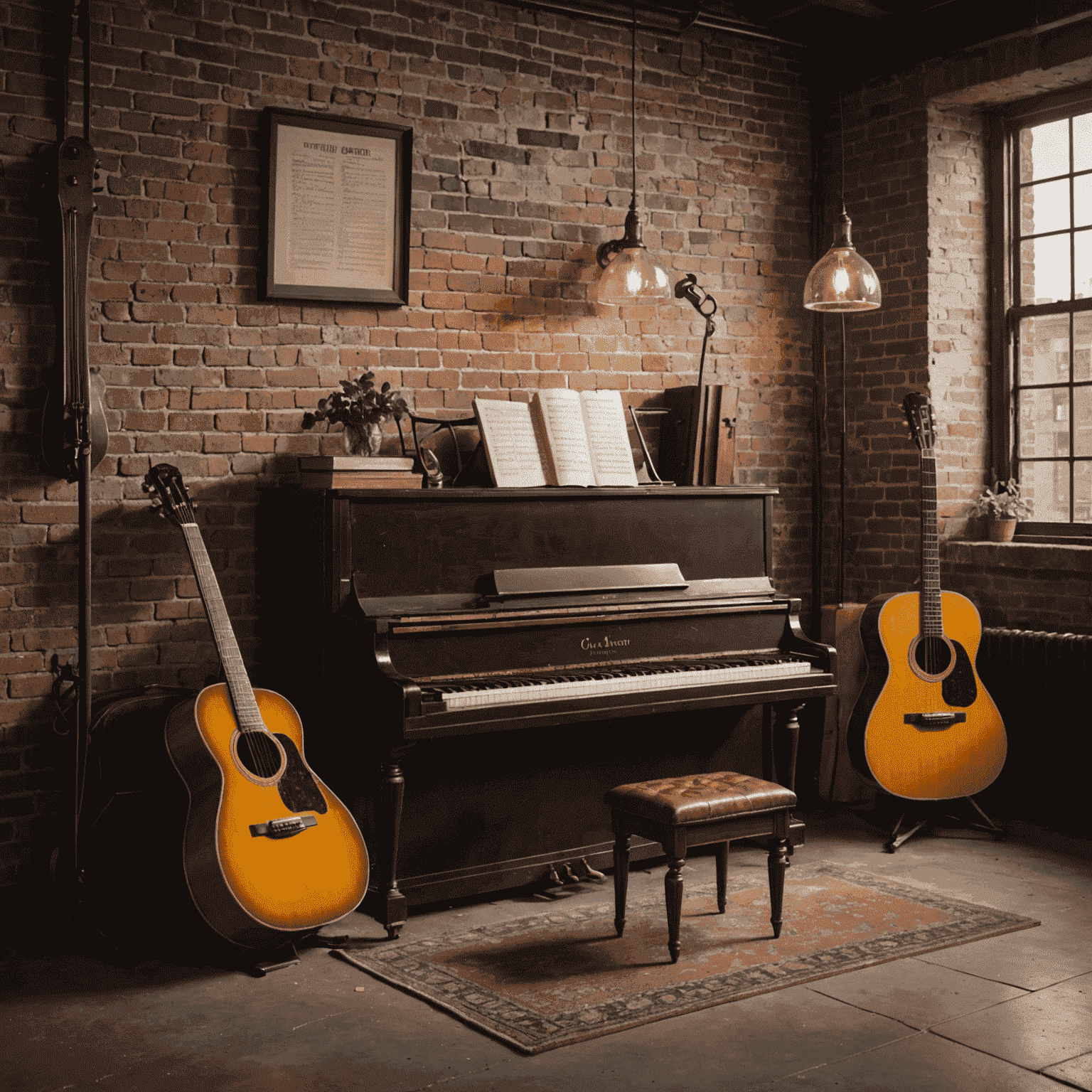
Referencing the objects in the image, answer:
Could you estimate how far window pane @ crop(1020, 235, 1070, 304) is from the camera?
5328mm

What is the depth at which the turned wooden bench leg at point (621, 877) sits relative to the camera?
12.1 feet

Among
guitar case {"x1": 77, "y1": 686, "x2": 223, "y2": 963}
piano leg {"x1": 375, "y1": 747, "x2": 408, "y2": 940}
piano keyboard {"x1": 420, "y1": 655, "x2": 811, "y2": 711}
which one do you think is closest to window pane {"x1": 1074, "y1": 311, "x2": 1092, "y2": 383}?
piano keyboard {"x1": 420, "y1": 655, "x2": 811, "y2": 711}

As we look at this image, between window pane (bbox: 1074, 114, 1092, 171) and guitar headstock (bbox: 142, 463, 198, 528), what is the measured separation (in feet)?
12.7

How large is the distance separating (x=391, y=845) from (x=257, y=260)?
2046 millimetres

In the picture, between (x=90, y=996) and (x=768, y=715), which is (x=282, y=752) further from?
(x=768, y=715)

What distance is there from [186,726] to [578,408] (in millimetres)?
1780

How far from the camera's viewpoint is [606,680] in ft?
13.1

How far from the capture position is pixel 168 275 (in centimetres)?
419

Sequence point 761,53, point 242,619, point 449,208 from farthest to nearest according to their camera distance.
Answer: point 761,53 → point 449,208 → point 242,619

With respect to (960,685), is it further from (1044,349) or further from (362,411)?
(362,411)

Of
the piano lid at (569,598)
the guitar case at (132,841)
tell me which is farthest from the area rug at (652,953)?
the piano lid at (569,598)

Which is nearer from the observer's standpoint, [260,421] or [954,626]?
[260,421]

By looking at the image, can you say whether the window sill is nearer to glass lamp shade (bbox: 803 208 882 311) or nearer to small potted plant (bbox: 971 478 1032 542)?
small potted plant (bbox: 971 478 1032 542)

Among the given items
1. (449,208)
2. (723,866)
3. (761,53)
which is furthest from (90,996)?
(761,53)
